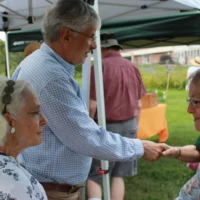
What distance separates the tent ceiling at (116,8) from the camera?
16.0 feet

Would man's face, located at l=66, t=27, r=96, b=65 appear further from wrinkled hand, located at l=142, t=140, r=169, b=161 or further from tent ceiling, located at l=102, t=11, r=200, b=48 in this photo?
tent ceiling, located at l=102, t=11, r=200, b=48

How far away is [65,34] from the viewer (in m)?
1.92

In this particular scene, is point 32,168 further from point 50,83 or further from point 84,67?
point 84,67

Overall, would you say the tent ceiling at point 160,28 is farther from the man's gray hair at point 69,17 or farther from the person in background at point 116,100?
the man's gray hair at point 69,17

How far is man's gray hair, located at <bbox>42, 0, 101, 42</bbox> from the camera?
190 cm

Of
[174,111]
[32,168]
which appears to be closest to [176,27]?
[32,168]

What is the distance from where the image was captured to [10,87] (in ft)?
4.99

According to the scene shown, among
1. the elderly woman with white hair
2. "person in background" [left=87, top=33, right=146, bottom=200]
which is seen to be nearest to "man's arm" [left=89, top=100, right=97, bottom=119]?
"person in background" [left=87, top=33, right=146, bottom=200]

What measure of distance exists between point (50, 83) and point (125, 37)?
3.12 meters

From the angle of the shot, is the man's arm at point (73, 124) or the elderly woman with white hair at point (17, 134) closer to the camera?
the elderly woman with white hair at point (17, 134)

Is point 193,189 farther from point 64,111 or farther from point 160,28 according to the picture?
point 160,28

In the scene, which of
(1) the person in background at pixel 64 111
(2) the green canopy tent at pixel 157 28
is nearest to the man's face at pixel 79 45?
(1) the person in background at pixel 64 111

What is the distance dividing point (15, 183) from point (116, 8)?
4.29 m

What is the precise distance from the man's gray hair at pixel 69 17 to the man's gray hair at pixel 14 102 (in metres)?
0.47
